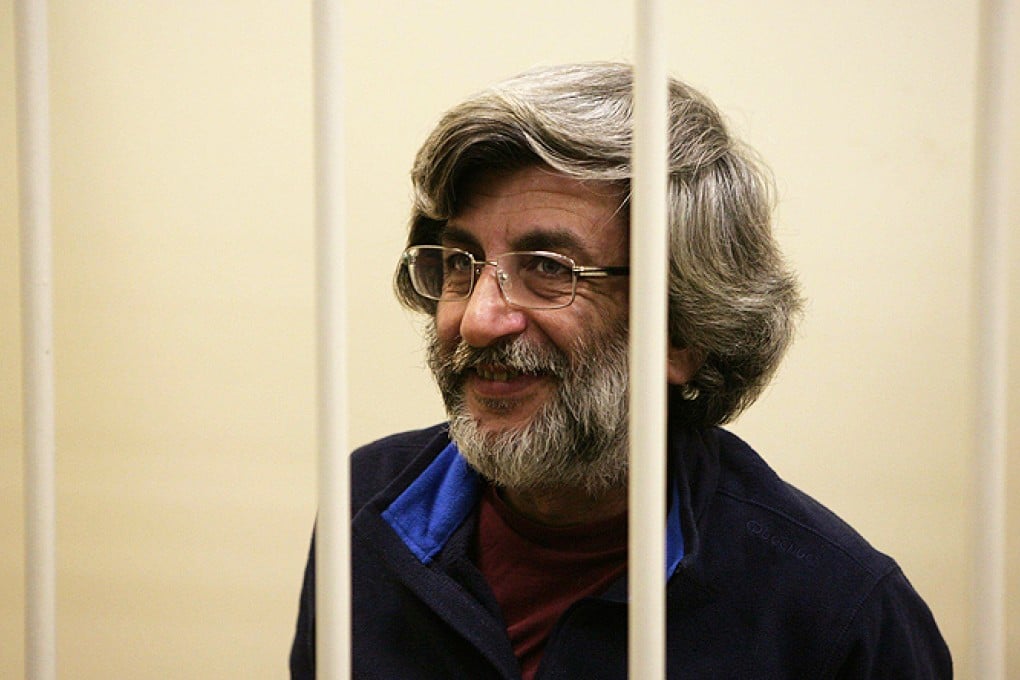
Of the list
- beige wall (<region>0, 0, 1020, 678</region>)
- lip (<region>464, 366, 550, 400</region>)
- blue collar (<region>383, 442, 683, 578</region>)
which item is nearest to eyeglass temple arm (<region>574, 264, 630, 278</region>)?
lip (<region>464, 366, 550, 400</region>)

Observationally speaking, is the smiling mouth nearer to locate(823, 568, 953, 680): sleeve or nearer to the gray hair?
the gray hair

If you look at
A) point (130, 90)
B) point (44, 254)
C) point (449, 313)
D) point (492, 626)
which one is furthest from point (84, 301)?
point (44, 254)

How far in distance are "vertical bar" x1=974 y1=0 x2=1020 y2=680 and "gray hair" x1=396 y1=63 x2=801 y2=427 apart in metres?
0.69

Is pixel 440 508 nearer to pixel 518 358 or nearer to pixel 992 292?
pixel 518 358

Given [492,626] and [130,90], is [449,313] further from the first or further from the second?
[130,90]

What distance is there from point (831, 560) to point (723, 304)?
317 millimetres

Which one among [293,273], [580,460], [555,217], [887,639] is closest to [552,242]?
[555,217]

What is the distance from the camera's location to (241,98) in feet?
6.66

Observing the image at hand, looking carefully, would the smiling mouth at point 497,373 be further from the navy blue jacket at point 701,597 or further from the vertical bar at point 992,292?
the vertical bar at point 992,292

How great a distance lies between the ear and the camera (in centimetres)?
124

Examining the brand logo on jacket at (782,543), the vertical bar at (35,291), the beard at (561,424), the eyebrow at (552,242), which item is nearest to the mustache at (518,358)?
the beard at (561,424)

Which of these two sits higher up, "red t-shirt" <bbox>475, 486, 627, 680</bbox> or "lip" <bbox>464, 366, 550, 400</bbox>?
"lip" <bbox>464, 366, 550, 400</bbox>

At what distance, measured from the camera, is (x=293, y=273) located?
2051 mm

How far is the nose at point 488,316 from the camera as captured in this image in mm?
1113
